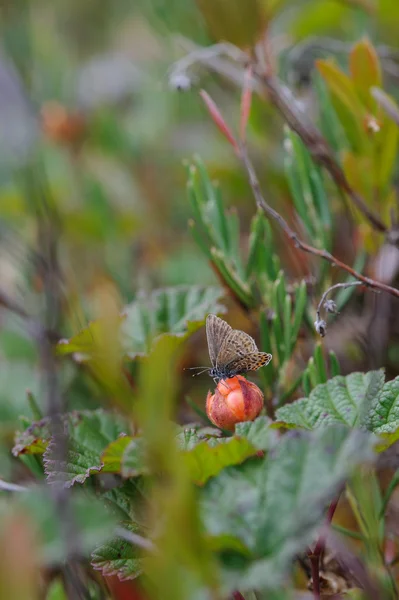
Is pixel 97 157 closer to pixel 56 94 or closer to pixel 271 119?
pixel 56 94

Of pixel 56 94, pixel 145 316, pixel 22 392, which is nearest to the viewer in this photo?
pixel 145 316

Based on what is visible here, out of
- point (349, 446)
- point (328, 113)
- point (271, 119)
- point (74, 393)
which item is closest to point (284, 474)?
point (349, 446)

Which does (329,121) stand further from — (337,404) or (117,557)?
(117,557)

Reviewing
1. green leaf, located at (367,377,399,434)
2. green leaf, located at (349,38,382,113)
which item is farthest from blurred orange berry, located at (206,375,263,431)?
green leaf, located at (349,38,382,113)

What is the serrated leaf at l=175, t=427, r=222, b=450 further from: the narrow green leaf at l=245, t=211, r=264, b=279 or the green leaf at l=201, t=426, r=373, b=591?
the narrow green leaf at l=245, t=211, r=264, b=279

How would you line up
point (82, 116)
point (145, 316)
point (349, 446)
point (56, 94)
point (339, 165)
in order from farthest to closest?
point (56, 94)
point (82, 116)
point (339, 165)
point (145, 316)
point (349, 446)

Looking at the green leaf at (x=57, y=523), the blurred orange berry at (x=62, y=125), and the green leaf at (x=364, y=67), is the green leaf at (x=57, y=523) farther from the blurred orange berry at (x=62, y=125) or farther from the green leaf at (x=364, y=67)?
the blurred orange berry at (x=62, y=125)
